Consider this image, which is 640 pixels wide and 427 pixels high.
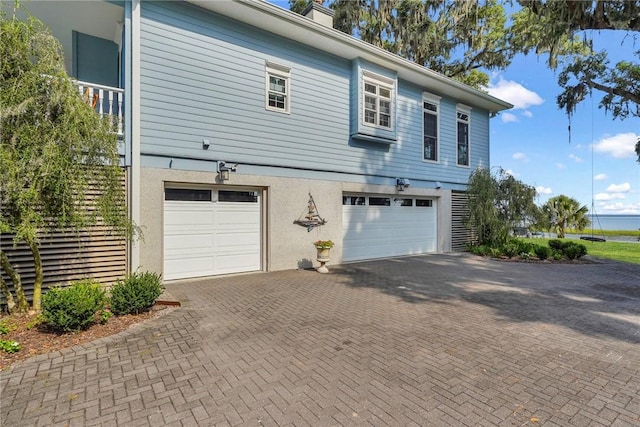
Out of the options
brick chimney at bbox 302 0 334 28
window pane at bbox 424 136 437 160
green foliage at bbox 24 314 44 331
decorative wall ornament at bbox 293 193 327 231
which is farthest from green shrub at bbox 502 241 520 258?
green foliage at bbox 24 314 44 331

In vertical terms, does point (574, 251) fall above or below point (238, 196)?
below

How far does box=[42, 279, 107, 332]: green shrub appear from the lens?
398 cm

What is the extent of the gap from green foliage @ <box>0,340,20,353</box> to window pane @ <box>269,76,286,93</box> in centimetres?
707

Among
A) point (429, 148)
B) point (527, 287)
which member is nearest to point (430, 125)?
point (429, 148)

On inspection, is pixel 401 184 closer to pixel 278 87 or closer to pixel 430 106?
pixel 430 106

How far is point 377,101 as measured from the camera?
10.3 meters

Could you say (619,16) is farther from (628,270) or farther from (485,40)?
(485,40)

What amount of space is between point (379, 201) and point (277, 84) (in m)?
4.89

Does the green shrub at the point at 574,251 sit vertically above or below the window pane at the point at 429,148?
below

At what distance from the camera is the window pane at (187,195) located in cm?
717

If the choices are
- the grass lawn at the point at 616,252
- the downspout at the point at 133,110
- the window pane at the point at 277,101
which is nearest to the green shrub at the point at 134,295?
the downspout at the point at 133,110

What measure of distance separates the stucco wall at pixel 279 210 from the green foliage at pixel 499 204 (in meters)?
3.90

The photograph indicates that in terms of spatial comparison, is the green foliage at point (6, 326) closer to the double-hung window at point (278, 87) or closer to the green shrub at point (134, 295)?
the green shrub at point (134, 295)

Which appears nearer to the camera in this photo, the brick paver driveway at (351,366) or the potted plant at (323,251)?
the brick paver driveway at (351,366)
